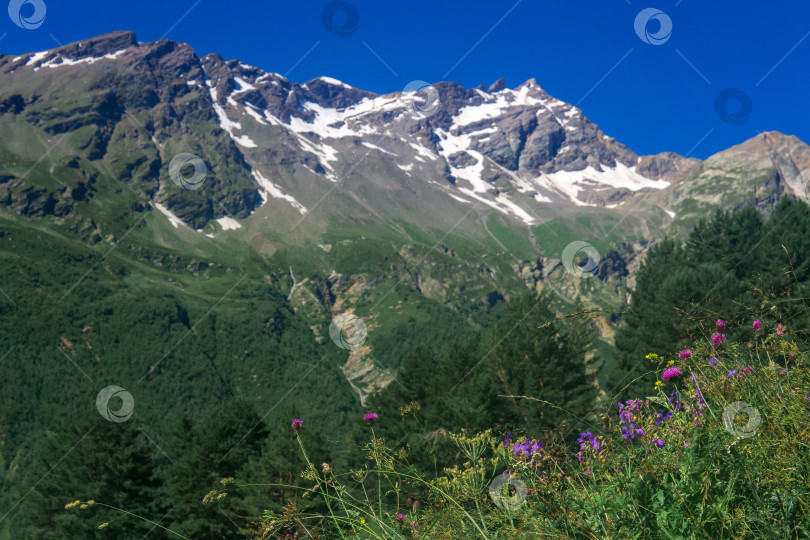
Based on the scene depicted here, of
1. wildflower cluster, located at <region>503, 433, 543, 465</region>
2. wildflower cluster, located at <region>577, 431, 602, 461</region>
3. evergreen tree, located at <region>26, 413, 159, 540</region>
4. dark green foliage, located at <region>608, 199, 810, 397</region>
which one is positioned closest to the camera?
wildflower cluster, located at <region>503, 433, 543, 465</region>

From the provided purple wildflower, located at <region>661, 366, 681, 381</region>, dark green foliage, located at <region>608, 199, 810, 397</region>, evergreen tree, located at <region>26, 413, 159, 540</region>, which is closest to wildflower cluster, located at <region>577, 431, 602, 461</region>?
purple wildflower, located at <region>661, 366, 681, 381</region>

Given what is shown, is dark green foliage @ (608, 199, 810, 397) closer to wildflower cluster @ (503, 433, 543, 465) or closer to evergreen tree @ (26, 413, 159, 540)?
wildflower cluster @ (503, 433, 543, 465)

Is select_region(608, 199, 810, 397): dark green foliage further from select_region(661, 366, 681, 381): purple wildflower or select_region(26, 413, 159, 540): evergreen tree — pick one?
select_region(26, 413, 159, 540): evergreen tree

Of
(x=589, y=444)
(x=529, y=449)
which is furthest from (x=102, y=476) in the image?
(x=589, y=444)

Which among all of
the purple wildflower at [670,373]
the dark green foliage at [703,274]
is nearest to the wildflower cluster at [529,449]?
the purple wildflower at [670,373]

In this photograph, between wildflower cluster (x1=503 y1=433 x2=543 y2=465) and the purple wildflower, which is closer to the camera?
wildflower cluster (x1=503 y1=433 x2=543 y2=465)

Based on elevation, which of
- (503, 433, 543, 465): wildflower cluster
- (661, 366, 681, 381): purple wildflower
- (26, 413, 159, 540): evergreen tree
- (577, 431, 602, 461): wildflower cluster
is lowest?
(26, 413, 159, 540): evergreen tree

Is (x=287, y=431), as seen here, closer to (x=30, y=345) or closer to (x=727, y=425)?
(x=727, y=425)

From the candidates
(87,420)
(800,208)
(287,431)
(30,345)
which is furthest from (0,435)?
(800,208)

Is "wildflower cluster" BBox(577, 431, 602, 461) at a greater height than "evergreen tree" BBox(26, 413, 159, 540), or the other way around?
"wildflower cluster" BBox(577, 431, 602, 461)

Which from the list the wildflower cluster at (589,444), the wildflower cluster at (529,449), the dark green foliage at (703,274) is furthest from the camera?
the dark green foliage at (703,274)

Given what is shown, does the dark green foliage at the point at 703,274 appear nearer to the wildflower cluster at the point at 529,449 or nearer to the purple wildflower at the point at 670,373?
the purple wildflower at the point at 670,373

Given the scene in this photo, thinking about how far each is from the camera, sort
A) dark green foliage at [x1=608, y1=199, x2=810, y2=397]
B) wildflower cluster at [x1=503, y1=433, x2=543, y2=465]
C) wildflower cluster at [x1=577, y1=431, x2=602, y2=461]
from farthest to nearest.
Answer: dark green foliage at [x1=608, y1=199, x2=810, y2=397] < wildflower cluster at [x1=577, y1=431, x2=602, y2=461] < wildflower cluster at [x1=503, y1=433, x2=543, y2=465]

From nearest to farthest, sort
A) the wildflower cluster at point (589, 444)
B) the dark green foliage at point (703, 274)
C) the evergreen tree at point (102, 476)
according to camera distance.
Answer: the wildflower cluster at point (589, 444)
the dark green foliage at point (703, 274)
the evergreen tree at point (102, 476)
